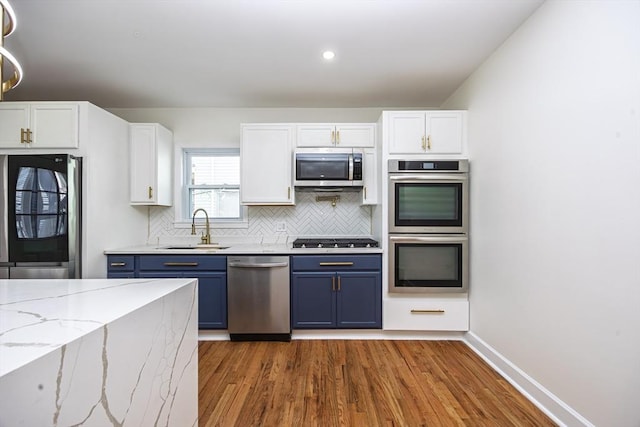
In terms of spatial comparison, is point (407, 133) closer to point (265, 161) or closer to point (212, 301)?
point (265, 161)

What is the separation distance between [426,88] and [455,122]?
0.51 metres

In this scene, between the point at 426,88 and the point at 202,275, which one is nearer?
the point at 202,275

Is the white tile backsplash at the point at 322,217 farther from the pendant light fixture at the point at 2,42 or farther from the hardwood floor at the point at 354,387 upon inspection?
the pendant light fixture at the point at 2,42

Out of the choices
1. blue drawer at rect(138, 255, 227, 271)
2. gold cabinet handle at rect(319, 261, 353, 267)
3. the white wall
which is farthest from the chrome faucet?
the white wall

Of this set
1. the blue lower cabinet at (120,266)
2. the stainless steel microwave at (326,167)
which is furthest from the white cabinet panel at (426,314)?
the blue lower cabinet at (120,266)

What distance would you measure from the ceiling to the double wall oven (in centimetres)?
90

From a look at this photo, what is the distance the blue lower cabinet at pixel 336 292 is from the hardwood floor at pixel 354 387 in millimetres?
211

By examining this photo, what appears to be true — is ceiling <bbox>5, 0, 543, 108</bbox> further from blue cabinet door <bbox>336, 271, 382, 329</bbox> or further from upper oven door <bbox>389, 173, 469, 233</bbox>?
blue cabinet door <bbox>336, 271, 382, 329</bbox>

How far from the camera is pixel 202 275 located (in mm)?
2986

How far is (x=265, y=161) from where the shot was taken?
129 inches

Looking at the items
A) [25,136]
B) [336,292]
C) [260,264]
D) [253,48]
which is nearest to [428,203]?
[336,292]

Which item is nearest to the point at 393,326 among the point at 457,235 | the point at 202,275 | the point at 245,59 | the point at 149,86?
the point at 457,235

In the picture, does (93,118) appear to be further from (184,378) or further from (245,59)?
(184,378)

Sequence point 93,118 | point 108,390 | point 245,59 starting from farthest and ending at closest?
1. point 93,118
2. point 245,59
3. point 108,390
